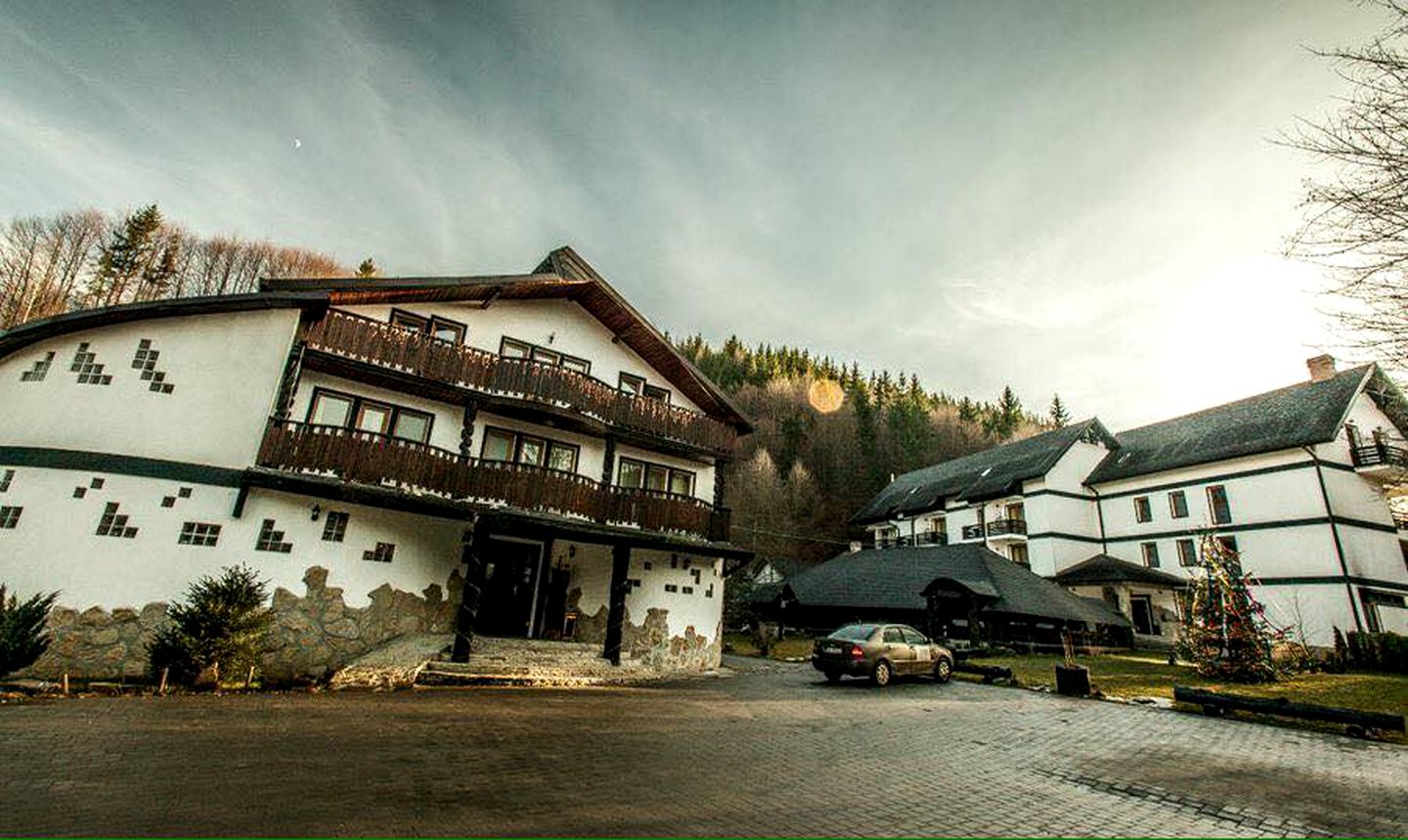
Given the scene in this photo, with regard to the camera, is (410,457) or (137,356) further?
(410,457)

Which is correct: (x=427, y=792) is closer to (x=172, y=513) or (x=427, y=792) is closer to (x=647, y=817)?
(x=647, y=817)

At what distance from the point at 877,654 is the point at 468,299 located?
16957 mm

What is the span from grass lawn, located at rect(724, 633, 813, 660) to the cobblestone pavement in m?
18.3

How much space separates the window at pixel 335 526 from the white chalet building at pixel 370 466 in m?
0.05

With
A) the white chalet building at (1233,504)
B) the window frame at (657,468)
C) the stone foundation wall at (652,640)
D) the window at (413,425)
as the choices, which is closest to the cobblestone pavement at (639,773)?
the stone foundation wall at (652,640)

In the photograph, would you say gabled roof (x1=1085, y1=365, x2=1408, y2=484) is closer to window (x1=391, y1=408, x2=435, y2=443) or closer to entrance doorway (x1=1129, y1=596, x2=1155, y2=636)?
entrance doorway (x1=1129, y1=596, x2=1155, y2=636)

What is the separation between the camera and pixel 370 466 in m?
15.6

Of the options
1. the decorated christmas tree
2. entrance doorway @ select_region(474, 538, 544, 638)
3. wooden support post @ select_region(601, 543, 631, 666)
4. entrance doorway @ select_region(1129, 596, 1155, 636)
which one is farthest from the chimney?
entrance doorway @ select_region(474, 538, 544, 638)

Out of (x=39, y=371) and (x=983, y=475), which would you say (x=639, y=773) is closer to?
(x=39, y=371)

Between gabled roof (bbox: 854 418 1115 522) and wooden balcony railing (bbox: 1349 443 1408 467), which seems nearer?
wooden balcony railing (bbox: 1349 443 1408 467)

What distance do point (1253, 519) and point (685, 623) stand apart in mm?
33035

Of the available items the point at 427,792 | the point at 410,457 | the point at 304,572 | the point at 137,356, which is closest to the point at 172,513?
the point at 304,572

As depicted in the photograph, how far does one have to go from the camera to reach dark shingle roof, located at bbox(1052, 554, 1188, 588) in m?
34.7

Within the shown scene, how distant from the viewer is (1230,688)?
17.5 m
